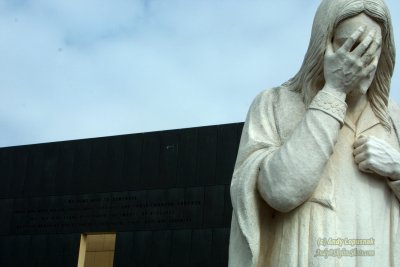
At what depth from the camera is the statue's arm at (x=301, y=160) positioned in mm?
3672

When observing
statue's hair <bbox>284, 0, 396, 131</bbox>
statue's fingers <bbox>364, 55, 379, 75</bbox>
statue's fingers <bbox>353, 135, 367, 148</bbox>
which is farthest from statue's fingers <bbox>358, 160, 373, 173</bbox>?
statue's fingers <bbox>364, 55, 379, 75</bbox>

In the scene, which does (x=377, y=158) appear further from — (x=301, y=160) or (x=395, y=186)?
(x=301, y=160)

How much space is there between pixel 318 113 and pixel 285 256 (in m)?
0.78

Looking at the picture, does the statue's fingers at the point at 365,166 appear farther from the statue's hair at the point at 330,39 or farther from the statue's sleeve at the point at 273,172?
the statue's hair at the point at 330,39

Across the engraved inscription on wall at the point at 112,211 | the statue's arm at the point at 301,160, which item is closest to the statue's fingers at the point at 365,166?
the statue's arm at the point at 301,160

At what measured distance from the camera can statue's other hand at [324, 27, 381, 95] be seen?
3828mm

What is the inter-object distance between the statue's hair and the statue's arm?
29 cm

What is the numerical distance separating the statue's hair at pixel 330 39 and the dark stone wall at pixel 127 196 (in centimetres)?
1683

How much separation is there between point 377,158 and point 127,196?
65.9 feet

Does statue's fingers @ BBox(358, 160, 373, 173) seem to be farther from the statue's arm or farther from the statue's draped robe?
the statue's arm

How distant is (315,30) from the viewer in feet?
13.2

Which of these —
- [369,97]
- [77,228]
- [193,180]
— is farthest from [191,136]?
[369,97]
